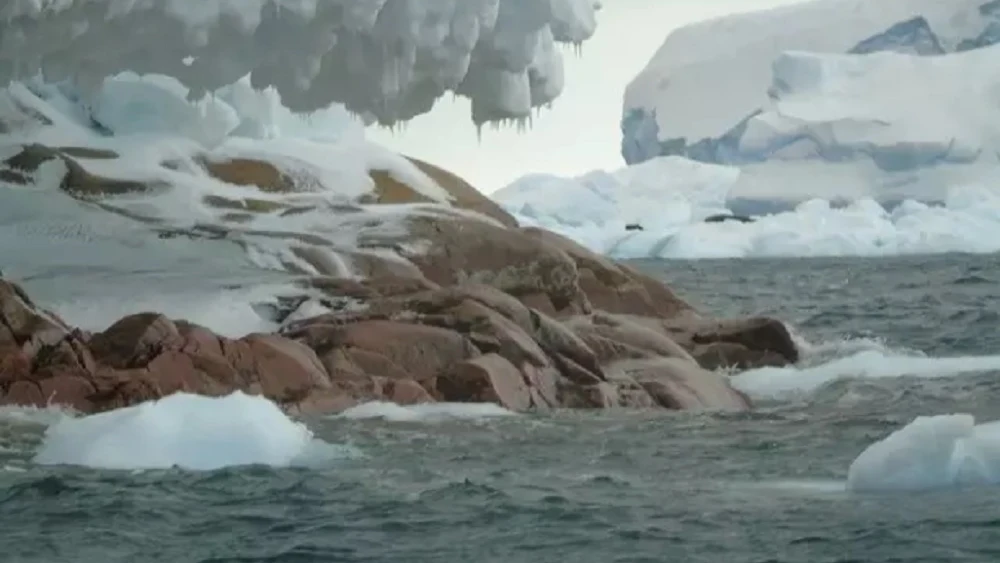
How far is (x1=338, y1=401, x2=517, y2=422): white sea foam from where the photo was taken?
1548 centimetres

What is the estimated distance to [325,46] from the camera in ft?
64.4

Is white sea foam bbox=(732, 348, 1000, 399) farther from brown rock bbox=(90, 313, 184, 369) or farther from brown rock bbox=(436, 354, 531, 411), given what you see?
brown rock bbox=(90, 313, 184, 369)

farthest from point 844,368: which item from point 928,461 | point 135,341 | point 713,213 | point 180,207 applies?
point 713,213

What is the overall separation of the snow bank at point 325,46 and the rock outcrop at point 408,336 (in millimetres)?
1858

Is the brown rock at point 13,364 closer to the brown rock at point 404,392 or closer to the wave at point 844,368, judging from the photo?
the brown rock at point 404,392

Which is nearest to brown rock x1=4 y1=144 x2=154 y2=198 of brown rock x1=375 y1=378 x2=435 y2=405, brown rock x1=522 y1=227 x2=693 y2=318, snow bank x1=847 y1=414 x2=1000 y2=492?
brown rock x1=522 y1=227 x2=693 y2=318

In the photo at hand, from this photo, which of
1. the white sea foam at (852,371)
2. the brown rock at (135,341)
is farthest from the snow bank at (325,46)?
the white sea foam at (852,371)

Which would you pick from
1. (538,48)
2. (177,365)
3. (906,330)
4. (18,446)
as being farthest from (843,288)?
(18,446)

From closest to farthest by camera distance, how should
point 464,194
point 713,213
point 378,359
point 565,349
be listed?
point 378,359
point 565,349
point 464,194
point 713,213

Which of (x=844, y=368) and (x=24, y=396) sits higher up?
(x=24, y=396)

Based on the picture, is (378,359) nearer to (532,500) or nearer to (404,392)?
(404,392)

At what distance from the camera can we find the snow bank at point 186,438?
12430 mm

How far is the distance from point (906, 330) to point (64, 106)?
48.5 ft

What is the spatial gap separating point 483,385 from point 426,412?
3.45ft
